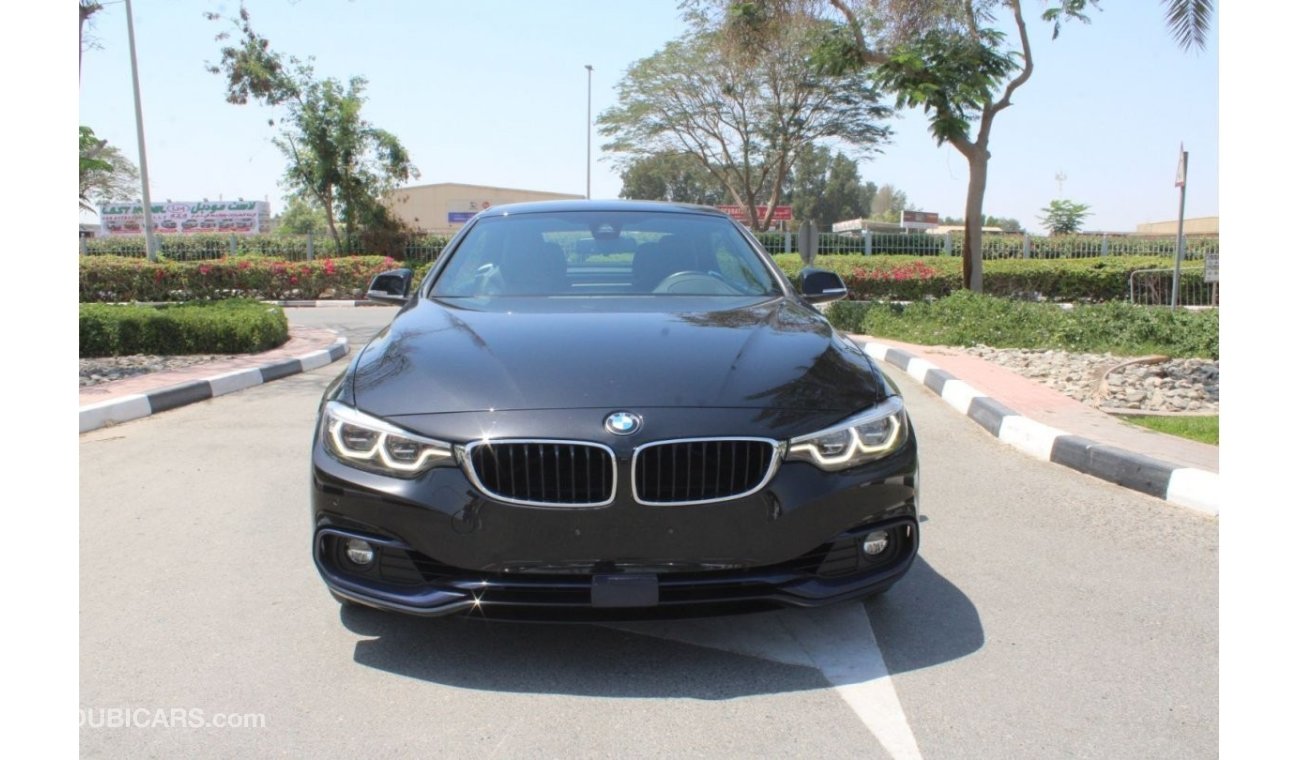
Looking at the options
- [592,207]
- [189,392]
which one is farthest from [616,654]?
[189,392]

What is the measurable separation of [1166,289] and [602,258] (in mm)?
19199

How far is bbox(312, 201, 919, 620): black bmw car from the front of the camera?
A: 258 centimetres

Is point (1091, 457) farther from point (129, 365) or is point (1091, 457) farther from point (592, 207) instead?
point (129, 365)

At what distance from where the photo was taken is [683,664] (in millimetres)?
2850

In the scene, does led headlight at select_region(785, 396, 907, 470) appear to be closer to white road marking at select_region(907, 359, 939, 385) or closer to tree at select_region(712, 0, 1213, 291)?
white road marking at select_region(907, 359, 939, 385)

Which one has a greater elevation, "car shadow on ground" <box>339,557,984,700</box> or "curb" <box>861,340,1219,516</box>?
"curb" <box>861,340,1219,516</box>

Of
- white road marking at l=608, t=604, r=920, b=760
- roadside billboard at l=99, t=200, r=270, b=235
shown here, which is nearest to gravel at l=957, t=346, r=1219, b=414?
white road marking at l=608, t=604, r=920, b=760

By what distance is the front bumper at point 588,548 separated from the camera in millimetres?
2566

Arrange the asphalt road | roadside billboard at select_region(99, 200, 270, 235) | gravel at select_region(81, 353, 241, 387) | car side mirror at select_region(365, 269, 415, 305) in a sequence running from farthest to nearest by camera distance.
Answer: roadside billboard at select_region(99, 200, 270, 235), gravel at select_region(81, 353, 241, 387), car side mirror at select_region(365, 269, 415, 305), the asphalt road

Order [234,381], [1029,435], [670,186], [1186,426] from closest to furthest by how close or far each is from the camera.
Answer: [1029,435], [1186,426], [234,381], [670,186]

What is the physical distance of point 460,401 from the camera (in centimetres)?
272

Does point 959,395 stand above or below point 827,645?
above

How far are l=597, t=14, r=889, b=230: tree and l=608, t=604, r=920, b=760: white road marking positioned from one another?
30.8 meters
